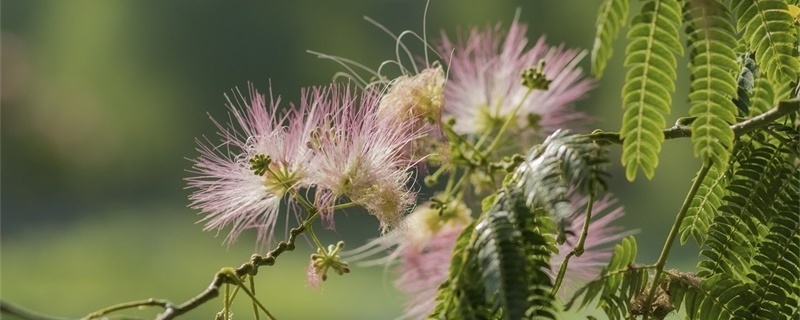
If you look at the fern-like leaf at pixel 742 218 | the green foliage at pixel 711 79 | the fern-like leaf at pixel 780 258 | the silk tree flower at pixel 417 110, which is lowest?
the fern-like leaf at pixel 780 258

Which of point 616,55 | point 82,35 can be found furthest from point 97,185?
point 616,55

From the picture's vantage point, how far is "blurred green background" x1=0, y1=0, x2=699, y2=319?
11.1 feet

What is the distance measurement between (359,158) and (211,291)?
0.43ft

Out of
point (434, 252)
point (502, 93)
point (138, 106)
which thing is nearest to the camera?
point (434, 252)

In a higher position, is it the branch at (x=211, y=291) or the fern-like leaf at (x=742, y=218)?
the branch at (x=211, y=291)

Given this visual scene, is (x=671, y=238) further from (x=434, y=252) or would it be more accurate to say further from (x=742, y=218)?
(x=434, y=252)

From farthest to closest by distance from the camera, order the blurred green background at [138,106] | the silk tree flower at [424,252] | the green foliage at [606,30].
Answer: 1. the blurred green background at [138,106]
2. the silk tree flower at [424,252]
3. the green foliage at [606,30]

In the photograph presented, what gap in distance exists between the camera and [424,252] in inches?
24.1

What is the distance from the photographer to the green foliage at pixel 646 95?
0.39 meters

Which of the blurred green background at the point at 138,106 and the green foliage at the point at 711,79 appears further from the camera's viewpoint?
the blurred green background at the point at 138,106

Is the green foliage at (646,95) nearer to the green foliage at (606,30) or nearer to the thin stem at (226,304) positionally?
the green foliage at (606,30)

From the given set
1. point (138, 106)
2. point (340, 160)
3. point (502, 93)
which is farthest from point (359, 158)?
point (138, 106)

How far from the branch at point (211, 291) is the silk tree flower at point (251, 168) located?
2.1 inches

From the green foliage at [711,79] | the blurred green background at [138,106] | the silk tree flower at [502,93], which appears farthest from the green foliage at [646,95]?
the blurred green background at [138,106]
